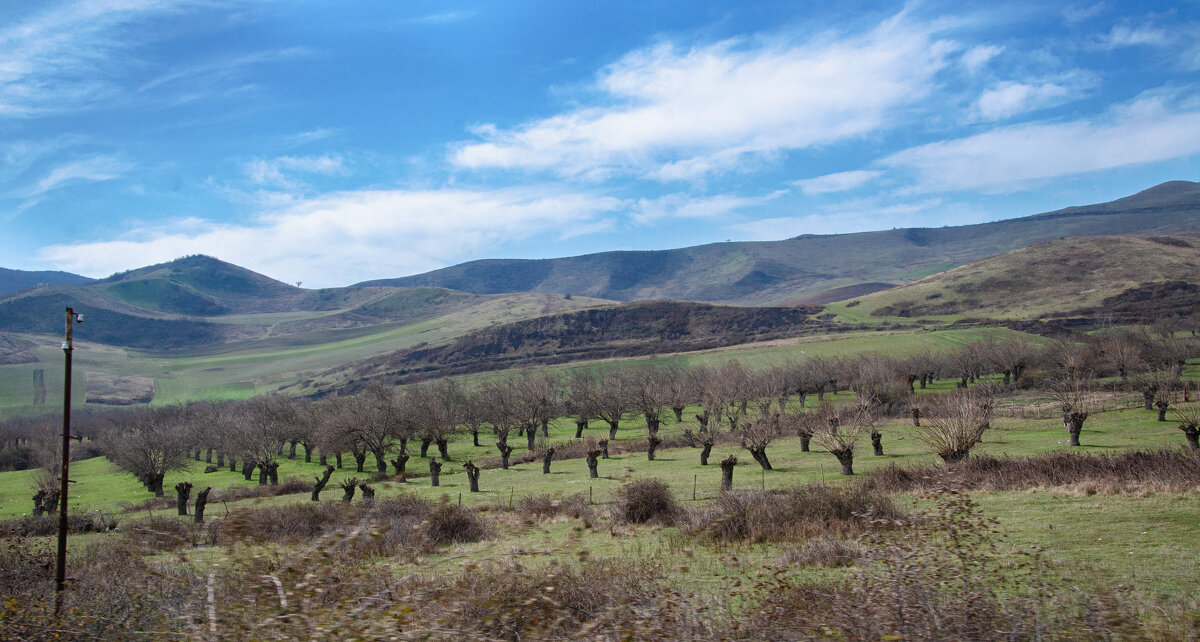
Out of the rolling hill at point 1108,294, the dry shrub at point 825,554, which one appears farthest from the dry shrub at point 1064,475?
the rolling hill at point 1108,294

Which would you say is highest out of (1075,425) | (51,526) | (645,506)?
(1075,425)

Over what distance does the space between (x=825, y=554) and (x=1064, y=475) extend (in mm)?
13862

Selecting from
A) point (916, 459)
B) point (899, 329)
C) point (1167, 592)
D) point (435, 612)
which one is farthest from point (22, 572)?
point (899, 329)

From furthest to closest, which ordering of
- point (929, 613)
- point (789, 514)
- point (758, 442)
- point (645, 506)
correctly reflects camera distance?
point (758, 442)
point (645, 506)
point (789, 514)
point (929, 613)

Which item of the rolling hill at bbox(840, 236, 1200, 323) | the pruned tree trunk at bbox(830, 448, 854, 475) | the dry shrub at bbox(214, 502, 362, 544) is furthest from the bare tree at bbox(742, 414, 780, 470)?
the rolling hill at bbox(840, 236, 1200, 323)

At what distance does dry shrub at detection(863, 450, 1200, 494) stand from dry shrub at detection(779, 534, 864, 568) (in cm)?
421

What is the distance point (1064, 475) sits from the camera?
24.1m

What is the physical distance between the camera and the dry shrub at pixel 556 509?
29.2 meters

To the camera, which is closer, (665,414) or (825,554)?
(825,554)

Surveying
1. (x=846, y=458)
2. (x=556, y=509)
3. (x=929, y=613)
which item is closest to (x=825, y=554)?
(x=929, y=613)

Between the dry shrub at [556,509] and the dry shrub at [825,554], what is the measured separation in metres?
11.6

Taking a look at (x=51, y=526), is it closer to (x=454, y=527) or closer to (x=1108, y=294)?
(x=454, y=527)

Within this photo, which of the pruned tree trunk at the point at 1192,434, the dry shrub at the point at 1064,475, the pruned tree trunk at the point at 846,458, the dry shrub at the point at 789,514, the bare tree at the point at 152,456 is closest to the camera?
the dry shrub at the point at 789,514

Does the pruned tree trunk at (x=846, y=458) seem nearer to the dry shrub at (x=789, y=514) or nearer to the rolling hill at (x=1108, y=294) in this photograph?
the dry shrub at (x=789, y=514)
